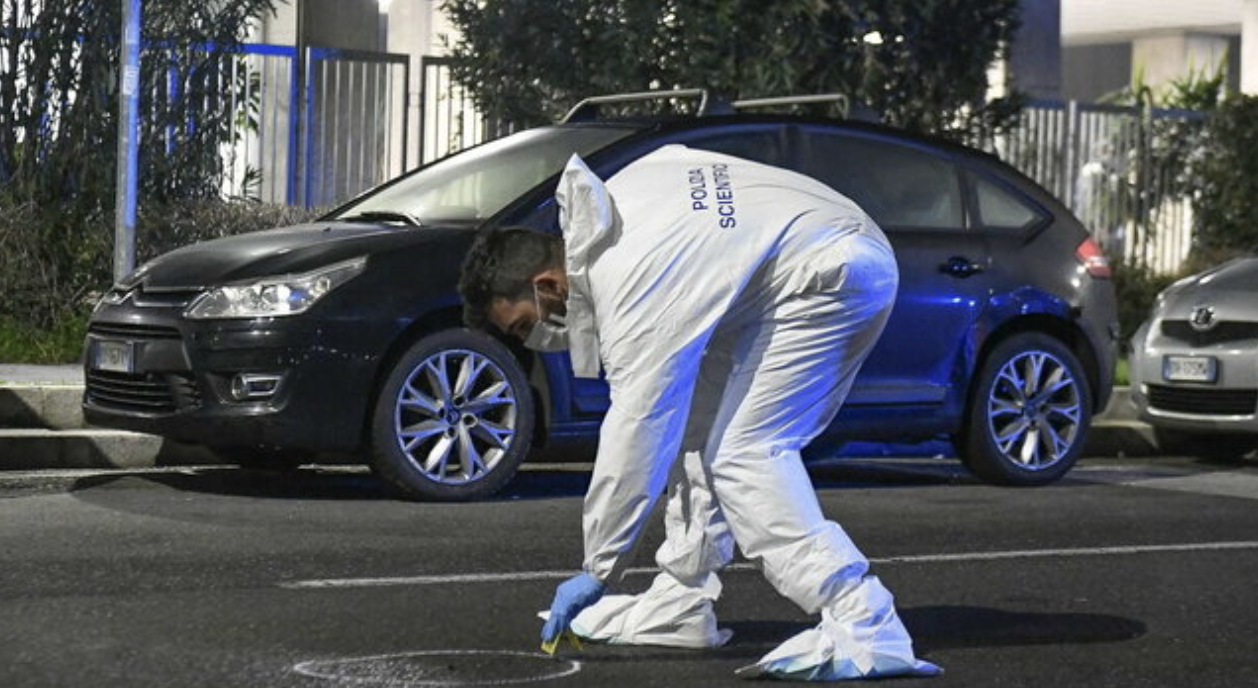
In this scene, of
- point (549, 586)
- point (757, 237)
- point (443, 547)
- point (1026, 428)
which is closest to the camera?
point (757, 237)

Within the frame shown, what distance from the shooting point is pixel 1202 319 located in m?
12.8

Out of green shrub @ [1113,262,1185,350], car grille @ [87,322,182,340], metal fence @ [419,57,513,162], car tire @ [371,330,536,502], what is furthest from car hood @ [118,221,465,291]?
green shrub @ [1113,262,1185,350]

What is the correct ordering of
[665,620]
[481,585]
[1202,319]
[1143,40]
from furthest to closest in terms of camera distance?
1. [1143,40]
2. [1202,319]
3. [481,585]
4. [665,620]

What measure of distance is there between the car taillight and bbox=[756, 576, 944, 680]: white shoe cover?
5.49 metres

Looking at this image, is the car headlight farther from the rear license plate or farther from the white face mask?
the white face mask

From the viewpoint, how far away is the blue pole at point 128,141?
1227 cm

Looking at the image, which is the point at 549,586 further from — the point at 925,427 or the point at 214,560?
the point at 925,427

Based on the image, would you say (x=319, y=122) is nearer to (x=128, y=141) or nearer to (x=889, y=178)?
(x=128, y=141)

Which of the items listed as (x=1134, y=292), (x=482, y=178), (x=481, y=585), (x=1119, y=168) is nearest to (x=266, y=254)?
(x=482, y=178)

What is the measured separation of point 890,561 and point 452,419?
2.02 m

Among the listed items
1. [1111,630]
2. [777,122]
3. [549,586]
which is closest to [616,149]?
[777,122]

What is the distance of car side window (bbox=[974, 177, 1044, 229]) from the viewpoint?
11195 millimetres

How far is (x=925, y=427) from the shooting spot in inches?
427

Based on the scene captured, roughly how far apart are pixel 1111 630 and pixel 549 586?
5.36 ft
